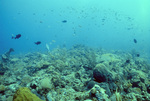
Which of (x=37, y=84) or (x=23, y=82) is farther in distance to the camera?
(x=23, y=82)

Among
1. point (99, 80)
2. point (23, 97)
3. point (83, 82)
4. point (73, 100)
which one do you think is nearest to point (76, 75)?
point (83, 82)

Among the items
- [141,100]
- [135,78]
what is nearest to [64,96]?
[141,100]

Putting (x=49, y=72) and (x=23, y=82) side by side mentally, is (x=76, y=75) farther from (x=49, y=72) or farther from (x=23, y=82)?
(x=23, y=82)

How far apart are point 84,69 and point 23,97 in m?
5.55

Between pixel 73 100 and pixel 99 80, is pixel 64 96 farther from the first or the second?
pixel 99 80

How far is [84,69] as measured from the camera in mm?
8539

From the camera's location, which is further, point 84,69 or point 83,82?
point 84,69

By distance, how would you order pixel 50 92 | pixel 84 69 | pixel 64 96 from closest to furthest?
pixel 64 96 → pixel 50 92 → pixel 84 69

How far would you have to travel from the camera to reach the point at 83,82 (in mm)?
6551

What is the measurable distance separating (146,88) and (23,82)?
7620 millimetres

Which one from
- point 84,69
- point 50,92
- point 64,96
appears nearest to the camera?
point 64,96

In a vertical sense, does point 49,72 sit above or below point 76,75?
below

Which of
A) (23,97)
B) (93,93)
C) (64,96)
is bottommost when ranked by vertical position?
(64,96)

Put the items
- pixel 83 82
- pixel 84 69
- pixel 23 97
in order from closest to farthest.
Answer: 1. pixel 23 97
2. pixel 83 82
3. pixel 84 69
